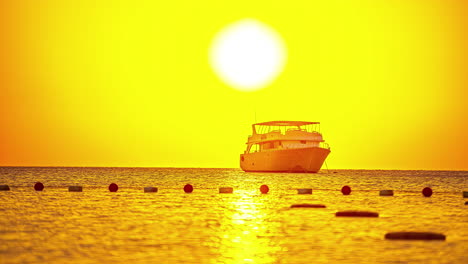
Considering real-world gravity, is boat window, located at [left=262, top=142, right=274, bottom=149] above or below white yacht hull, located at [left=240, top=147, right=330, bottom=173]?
above

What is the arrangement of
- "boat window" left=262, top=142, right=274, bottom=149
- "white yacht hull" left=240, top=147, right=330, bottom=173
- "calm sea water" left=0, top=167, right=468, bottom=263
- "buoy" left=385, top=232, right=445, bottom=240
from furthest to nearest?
"boat window" left=262, top=142, right=274, bottom=149 → "white yacht hull" left=240, top=147, right=330, bottom=173 → "buoy" left=385, top=232, right=445, bottom=240 → "calm sea water" left=0, top=167, right=468, bottom=263

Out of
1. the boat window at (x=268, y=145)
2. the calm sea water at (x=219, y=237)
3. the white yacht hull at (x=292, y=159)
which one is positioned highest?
the boat window at (x=268, y=145)

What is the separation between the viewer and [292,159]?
125m

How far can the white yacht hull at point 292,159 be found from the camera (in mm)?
123062

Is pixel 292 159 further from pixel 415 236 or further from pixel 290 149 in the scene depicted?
pixel 415 236

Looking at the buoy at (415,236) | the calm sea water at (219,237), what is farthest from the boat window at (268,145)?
the buoy at (415,236)

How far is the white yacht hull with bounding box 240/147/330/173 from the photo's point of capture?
12306 centimetres

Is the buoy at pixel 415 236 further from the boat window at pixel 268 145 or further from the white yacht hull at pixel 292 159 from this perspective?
the boat window at pixel 268 145

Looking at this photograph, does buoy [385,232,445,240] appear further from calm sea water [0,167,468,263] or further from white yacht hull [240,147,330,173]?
white yacht hull [240,147,330,173]

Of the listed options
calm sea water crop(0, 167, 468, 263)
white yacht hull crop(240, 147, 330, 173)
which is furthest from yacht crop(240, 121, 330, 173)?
calm sea water crop(0, 167, 468, 263)

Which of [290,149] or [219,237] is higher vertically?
[290,149]

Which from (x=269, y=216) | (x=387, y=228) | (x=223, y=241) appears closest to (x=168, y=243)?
(x=223, y=241)

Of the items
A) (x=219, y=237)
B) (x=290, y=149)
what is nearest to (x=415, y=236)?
(x=219, y=237)

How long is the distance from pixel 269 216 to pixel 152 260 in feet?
41.9
